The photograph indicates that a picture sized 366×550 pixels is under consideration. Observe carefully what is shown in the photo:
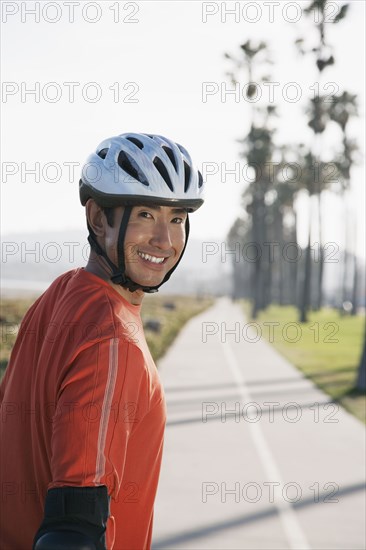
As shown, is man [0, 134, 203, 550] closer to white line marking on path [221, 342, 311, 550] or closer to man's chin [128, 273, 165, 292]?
man's chin [128, 273, 165, 292]

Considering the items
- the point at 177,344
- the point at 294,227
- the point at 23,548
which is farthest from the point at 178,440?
the point at 294,227

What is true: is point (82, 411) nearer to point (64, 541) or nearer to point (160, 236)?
point (64, 541)

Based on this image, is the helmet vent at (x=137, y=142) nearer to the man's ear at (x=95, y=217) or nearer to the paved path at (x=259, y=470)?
the man's ear at (x=95, y=217)

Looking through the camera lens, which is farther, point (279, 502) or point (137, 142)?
point (279, 502)

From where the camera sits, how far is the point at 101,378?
1.67m

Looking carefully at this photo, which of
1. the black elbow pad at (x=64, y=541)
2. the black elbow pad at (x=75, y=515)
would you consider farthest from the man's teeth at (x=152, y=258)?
the black elbow pad at (x=64, y=541)

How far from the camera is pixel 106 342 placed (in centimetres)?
172

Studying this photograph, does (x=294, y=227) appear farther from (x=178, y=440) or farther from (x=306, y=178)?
(x=178, y=440)

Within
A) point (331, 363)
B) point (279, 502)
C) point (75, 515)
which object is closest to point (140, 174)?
point (75, 515)

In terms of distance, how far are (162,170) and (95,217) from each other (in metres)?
0.25

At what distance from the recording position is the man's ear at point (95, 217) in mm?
2260

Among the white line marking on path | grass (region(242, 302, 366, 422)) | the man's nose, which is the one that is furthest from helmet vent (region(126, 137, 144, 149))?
grass (region(242, 302, 366, 422))

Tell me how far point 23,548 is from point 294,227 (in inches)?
2739

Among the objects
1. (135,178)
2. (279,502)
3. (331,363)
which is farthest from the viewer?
(331,363)
